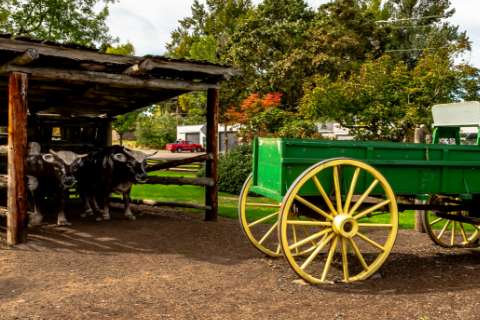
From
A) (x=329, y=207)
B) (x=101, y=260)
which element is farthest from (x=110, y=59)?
(x=329, y=207)

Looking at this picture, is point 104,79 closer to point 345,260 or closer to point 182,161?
point 182,161

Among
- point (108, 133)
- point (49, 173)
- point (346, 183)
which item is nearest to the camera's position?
point (346, 183)

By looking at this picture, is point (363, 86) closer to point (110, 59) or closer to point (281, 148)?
point (110, 59)

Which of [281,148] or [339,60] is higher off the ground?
[339,60]

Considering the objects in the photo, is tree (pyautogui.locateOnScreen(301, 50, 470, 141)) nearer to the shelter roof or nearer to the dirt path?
the shelter roof

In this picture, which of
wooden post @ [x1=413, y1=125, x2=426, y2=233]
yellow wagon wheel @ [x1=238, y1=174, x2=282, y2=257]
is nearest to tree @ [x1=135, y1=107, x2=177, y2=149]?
yellow wagon wheel @ [x1=238, y1=174, x2=282, y2=257]

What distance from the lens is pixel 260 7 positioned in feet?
112

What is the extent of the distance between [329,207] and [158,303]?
1.91 metres

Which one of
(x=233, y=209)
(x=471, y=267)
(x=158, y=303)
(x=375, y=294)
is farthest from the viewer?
(x=233, y=209)

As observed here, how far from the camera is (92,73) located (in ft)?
25.5

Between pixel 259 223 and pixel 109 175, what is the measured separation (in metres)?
2.89

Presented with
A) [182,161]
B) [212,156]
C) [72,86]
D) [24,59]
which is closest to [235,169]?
[182,161]

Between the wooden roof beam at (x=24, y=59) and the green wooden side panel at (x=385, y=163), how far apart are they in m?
3.30

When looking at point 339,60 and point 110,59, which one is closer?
point 110,59
